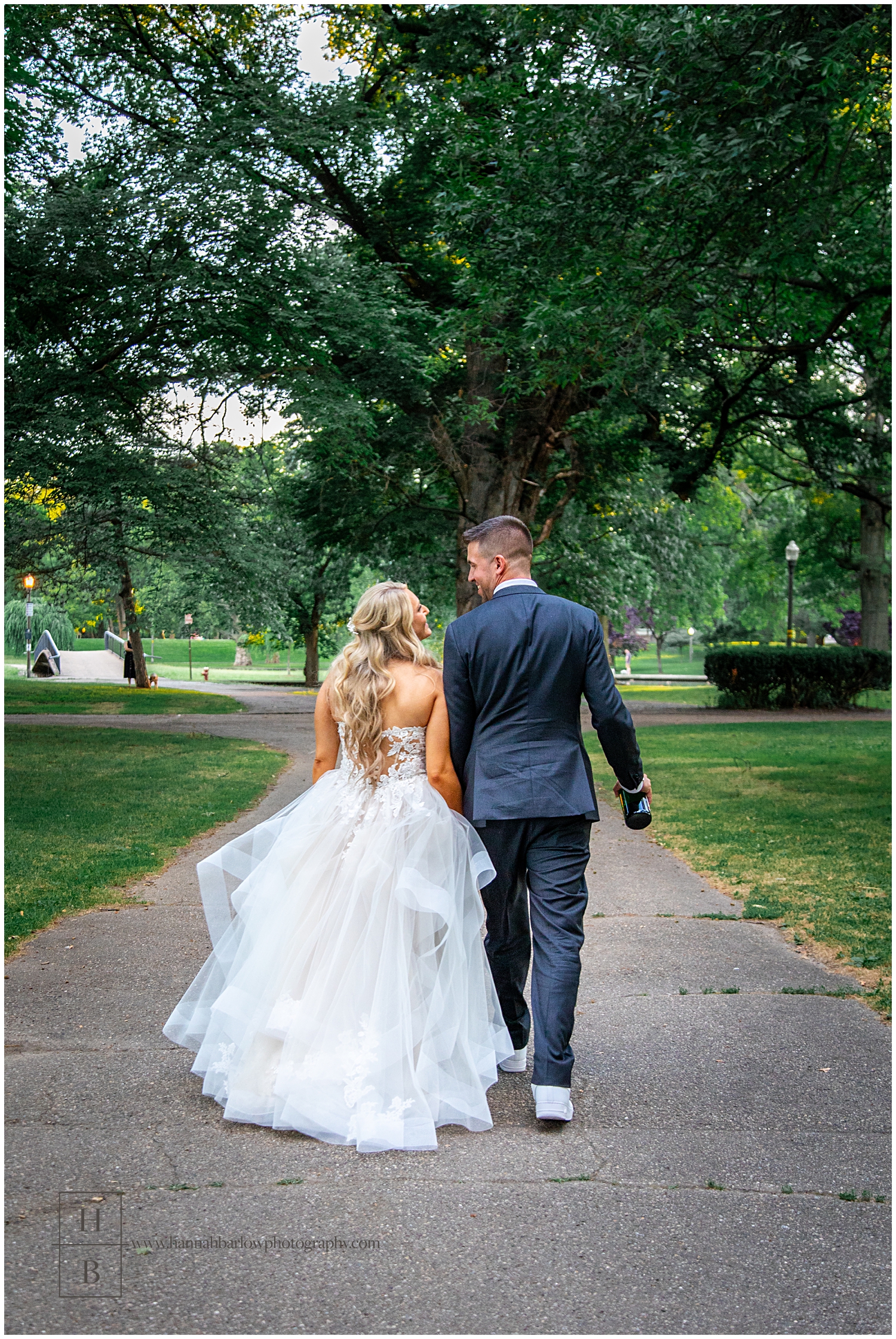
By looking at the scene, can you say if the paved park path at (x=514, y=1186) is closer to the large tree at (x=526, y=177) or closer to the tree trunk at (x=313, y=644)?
the large tree at (x=526, y=177)

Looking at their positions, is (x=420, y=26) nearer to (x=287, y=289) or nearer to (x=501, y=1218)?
(x=287, y=289)

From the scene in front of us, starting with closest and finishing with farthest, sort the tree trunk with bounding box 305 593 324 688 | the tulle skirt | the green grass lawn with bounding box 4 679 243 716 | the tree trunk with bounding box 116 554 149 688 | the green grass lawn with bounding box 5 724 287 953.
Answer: the tulle skirt < the green grass lawn with bounding box 5 724 287 953 < the green grass lawn with bounding box 4 679 243 716 < the tree trunk with bounding box 116 554 149 688 < the tree trunk with bounding box 305 593 324 688

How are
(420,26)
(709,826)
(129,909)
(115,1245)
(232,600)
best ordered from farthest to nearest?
(232,600)
(420,26)
(709,826)
(129,909)
(115,1245)

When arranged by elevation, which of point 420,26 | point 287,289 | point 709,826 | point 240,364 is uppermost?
point 420,26

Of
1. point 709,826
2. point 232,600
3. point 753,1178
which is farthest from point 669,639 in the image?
point 753,1178

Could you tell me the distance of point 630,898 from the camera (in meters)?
8.14

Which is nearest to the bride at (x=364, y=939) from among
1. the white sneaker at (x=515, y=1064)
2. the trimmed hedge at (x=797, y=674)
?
the white sneaker at (x=515, y=1064)

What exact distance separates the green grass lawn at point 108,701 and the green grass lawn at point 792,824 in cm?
1382

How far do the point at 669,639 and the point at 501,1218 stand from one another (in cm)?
10494

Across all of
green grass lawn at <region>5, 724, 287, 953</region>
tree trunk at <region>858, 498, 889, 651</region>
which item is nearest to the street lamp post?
green grass lawn at <region>5, 724, 287, 953</region>

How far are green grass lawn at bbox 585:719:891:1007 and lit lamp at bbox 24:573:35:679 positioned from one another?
13068 mm

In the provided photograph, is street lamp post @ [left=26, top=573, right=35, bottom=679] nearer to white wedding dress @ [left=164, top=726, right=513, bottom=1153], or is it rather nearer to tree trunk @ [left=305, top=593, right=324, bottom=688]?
tree trunk @ [left=305, top=593, right=324, bottom=688]

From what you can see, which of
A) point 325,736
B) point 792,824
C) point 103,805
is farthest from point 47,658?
point 325,736

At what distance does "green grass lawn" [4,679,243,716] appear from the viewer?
2900 centimetres
